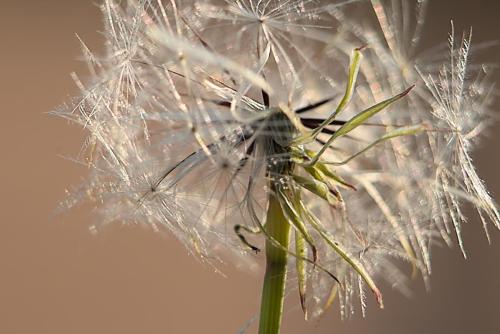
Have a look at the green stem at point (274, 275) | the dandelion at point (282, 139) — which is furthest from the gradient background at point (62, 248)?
the green stem at point (274, 275)

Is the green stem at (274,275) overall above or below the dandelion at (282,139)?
below

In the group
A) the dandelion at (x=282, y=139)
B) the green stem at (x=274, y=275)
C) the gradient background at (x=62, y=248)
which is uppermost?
the gradient background at (x=62, y=248)

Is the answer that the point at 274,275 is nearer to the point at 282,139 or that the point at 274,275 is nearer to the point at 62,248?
the point at 282,139

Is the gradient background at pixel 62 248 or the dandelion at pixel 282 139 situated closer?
the dandelion at pixel 282 139

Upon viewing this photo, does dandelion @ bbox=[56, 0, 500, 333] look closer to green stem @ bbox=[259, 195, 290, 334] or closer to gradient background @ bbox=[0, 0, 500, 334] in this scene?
green stem @ bbox=[259, 195, 290, 334]

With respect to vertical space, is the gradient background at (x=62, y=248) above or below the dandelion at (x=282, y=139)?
above

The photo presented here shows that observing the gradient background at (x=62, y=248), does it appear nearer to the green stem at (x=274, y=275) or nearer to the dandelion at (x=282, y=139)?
the dandelion at (x=282, y=139)

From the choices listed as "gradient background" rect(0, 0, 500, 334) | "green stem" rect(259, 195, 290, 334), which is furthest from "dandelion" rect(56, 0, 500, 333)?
"gradient background" rect(0, 0, 500, 334)
